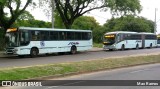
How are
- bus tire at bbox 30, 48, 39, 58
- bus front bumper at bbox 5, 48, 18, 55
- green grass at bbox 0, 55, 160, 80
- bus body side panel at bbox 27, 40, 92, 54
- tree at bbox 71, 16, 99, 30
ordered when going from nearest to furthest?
green grass at bbox 0, 55, 160, 80 < bus front bumper at bbox 5, 48, 18, 55 < bus tire at bbox 30, 48, 39, 58 < bus body side panel at bbox 27, 40, 92, 54 < tree at bbox 71, 16, 99, 30

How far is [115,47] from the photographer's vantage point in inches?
1945

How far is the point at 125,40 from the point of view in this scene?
52.1m

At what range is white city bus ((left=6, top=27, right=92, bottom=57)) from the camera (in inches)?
1250

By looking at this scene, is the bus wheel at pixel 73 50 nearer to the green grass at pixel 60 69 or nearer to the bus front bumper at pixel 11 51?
the bus front bumper at pixel 11 51

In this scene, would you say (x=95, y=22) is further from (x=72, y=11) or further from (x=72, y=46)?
(x=72, y=46)

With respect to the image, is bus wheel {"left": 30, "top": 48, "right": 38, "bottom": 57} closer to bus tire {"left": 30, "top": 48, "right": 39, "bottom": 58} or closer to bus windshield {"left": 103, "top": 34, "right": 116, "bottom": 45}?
bus tire {"left": 30, "top": 48, "right": 39, "bottom": 58}

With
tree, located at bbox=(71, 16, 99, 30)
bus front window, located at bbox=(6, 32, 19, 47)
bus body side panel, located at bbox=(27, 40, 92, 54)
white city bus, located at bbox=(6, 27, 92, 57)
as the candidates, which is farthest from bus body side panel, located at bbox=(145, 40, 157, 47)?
bus front window, located at bbox=(6, 32, 19, 47)

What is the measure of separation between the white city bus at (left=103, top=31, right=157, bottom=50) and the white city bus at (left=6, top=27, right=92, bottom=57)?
9894 mm

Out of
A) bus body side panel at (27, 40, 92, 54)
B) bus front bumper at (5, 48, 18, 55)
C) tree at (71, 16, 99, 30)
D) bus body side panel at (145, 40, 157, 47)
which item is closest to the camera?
bus front bumper at (5, 48, 18, 55)

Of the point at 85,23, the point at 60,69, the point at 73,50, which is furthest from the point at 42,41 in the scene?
the point at 85,23

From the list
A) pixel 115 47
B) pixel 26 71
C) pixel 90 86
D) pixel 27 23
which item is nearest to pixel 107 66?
pixel 26 71

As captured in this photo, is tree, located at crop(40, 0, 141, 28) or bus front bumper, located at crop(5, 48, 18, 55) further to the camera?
tree, located at crop(40, 0, 141, 28)

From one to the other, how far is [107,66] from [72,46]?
15836 millimetres

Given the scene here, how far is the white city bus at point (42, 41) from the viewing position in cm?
3175
